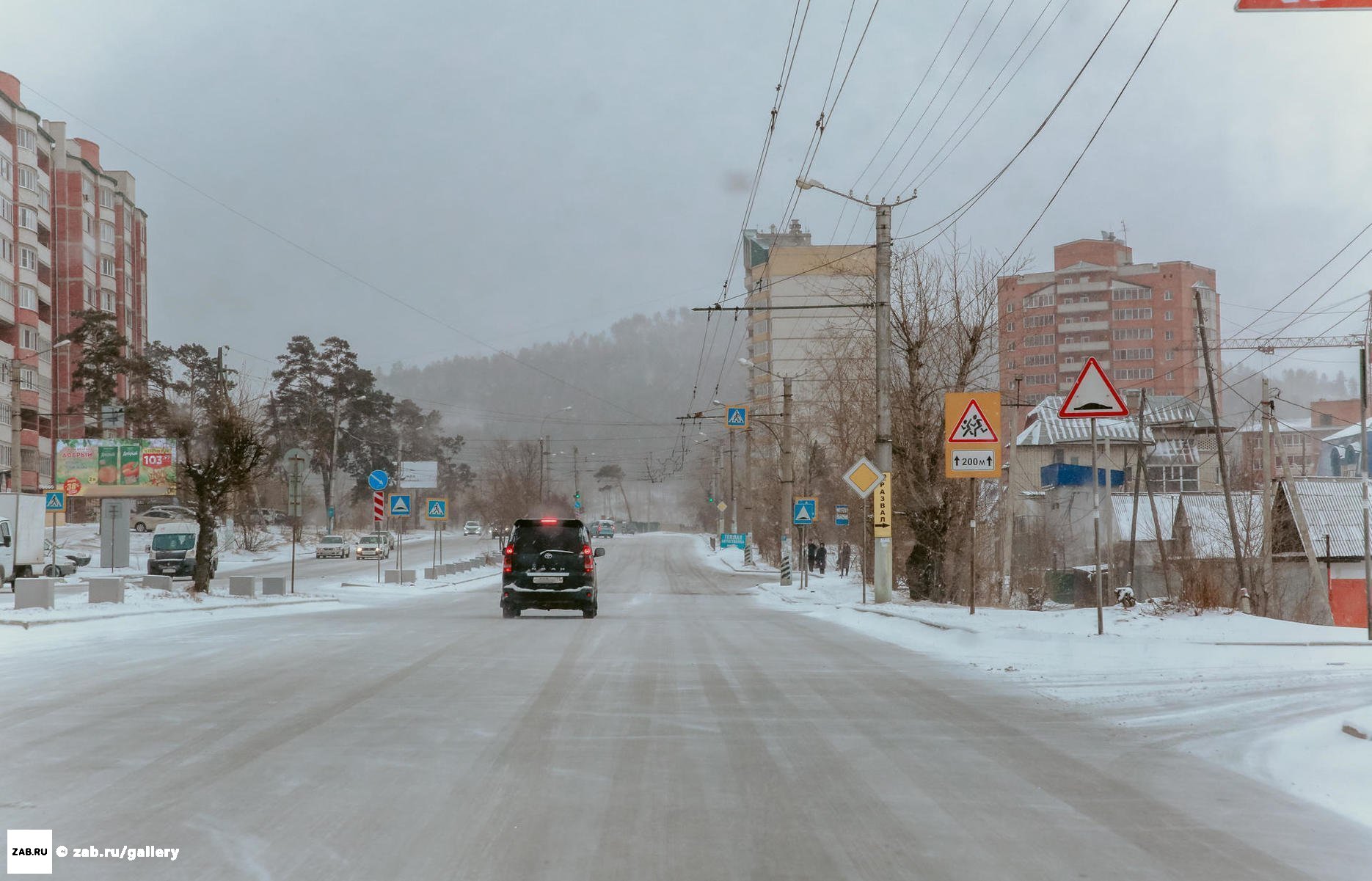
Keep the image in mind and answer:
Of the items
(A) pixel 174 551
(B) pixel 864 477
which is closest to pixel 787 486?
(B) pixel 864 477

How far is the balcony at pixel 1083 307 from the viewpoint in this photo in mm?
148875

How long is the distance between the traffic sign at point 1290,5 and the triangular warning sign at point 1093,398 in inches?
310

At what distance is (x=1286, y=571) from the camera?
46750mm

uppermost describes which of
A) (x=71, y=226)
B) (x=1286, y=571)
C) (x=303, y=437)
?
(x=71, y=226)

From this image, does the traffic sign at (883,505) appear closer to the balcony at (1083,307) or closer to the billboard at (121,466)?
the billboard at (121,466)

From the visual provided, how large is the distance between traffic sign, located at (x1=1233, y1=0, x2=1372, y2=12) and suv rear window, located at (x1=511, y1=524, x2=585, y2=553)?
62.9 feet

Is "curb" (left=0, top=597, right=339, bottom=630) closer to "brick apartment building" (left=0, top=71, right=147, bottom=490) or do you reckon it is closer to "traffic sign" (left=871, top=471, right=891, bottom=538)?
"traffic sign" (left=871, top=471, right=891, bottom=538)

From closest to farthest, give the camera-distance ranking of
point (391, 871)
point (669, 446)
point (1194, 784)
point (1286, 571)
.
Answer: point (391, 871) < point (1194, 784) < point (1286, 571) < point (669, 446)

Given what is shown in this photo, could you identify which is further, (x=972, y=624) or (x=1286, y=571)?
(x=1286, y=571)

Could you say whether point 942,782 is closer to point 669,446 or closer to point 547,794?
point 547,794

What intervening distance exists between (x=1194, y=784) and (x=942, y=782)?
1.52 m

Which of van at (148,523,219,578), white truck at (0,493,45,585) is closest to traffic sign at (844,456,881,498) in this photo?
white truck at (0,493,45,585)

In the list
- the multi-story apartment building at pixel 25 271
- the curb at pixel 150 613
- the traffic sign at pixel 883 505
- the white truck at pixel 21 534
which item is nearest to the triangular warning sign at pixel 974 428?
the traffic sign at pixel 883 505

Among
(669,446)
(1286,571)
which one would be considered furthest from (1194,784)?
(669,446)
